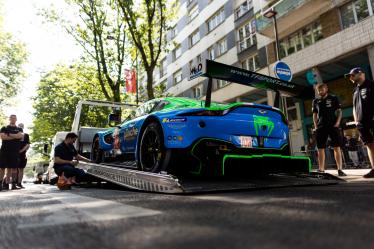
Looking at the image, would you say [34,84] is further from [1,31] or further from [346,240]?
[346,240]

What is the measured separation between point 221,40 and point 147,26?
35.1 feet

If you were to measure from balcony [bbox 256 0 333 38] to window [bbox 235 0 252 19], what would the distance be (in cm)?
374

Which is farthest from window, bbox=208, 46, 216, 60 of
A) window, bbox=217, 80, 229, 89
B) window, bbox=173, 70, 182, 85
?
window, bbox=173, 70, 182, 85

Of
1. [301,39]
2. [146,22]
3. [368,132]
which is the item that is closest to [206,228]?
[368,132]

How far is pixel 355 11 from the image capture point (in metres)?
14.3

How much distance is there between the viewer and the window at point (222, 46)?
2419 centimetres

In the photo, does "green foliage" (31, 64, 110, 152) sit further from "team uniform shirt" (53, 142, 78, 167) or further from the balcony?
"team uniform shirt" (53, 142, 78, 167)

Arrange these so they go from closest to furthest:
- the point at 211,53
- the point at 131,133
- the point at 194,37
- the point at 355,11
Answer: the point at 131,133 → the point at 355,11 → the point at 211,53 → the point at 194,37

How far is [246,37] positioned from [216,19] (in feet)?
16.0

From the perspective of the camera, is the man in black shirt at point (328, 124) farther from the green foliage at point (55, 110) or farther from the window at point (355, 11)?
the green foliage at point (55, 110)

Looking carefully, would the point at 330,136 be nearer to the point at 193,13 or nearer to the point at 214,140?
the point at 214,140

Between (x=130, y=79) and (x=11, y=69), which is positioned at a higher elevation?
(x=11, y=69)

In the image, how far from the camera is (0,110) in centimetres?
3023

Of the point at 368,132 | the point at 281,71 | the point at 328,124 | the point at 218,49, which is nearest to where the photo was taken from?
the point at 368,132
